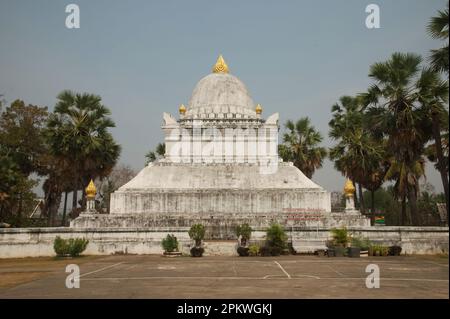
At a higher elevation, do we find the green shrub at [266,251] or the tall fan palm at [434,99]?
the tall fan palm at [434,99]

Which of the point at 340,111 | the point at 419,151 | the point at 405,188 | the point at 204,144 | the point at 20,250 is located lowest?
the point at 20,250

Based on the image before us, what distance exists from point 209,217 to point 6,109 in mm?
22215

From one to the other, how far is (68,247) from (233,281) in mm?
12874

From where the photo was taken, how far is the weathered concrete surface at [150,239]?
24078 millimetres

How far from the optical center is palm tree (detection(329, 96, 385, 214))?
3300 cm

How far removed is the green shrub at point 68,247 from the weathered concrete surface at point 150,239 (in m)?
2.28

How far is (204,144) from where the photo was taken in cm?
3825

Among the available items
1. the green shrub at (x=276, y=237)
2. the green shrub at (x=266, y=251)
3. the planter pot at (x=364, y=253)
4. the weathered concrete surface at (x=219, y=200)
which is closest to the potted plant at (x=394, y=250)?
the planter pot at (x=364, y=253)

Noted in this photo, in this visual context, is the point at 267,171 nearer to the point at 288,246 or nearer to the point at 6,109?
the point at 288,246

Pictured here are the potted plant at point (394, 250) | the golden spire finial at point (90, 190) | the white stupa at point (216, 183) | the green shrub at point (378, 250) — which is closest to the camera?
the green shrub at point (378, 250)

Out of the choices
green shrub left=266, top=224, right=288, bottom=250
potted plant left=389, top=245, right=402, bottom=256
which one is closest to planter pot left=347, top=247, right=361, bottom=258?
potted plant left=389, top=245, right=402, bottom=256

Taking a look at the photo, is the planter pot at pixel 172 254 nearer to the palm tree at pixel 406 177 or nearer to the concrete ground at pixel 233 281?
the concrete ground at pixel 233 281

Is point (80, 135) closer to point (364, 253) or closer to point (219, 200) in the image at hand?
point (219, 200)

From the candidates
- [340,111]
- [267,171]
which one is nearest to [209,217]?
[267,171]
